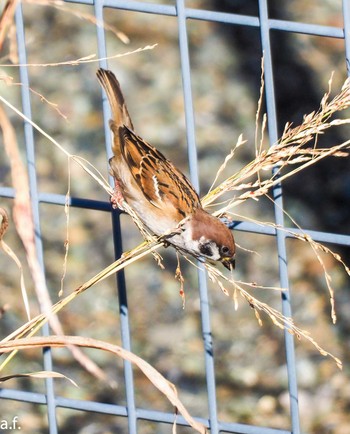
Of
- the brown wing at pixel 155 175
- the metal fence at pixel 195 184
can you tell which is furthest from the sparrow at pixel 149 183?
the metal fence at pixel 195 184

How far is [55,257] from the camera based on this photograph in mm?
3688

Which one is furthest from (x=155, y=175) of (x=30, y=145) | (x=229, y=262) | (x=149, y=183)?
(x=30, y=145)

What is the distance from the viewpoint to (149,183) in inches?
86.9

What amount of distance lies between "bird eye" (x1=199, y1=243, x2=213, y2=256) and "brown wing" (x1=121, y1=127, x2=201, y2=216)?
115 mm

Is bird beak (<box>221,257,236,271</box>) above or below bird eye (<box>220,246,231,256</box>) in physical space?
above

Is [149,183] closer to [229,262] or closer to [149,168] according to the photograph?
[149,168]

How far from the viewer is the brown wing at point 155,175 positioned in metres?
2.14

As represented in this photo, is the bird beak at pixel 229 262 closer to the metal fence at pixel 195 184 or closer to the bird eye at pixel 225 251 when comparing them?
the bird eye at pixel 225 251

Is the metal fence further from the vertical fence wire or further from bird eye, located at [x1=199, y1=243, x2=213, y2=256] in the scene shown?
bird eye, located at [x1=199, y1=243, x2=213, y2=256]

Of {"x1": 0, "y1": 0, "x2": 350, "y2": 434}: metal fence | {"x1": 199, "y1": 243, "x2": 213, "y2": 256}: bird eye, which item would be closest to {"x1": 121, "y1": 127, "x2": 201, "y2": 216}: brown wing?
{"x1": 199, "y1": 243, "x2": 213, "y2": 256}: bird eye

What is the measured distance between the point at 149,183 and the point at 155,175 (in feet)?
0.08

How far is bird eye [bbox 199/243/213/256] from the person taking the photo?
2002mm

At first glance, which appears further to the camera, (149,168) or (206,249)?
(149,168)

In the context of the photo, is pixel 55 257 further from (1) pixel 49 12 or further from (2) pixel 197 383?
(1) pixel 49 12
